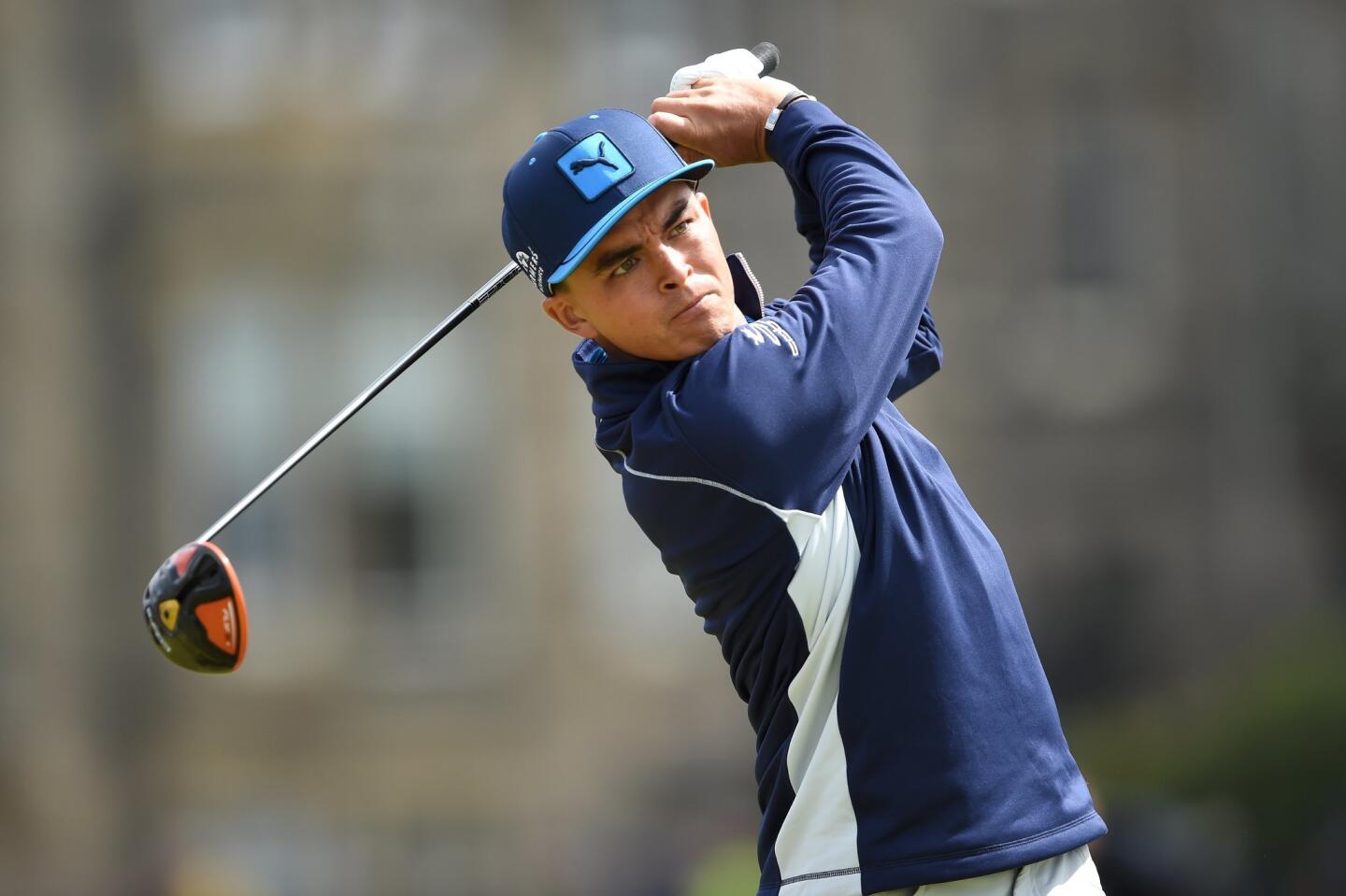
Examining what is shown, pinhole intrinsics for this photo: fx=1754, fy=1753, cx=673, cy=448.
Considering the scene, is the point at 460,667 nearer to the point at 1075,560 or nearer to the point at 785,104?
the point at 1075,560

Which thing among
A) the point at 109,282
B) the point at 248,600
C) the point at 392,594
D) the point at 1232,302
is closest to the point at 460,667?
the point at 392,594

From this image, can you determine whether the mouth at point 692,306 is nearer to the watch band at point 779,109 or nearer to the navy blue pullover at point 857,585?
the navy blue pullover at point 857,585

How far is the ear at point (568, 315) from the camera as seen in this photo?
9.14ft

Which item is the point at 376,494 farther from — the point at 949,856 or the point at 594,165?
the point at 949,856

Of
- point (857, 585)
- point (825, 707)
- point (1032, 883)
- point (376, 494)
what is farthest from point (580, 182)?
point (376, 494)

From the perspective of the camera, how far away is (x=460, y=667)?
12.8 m

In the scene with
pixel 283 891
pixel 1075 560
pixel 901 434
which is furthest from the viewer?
pixel 1075 560

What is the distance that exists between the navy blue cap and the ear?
0.16 feet

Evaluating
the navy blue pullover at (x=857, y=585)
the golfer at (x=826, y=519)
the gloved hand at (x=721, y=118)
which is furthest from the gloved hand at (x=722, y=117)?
the navy blue pullover at (x=857, y=585)

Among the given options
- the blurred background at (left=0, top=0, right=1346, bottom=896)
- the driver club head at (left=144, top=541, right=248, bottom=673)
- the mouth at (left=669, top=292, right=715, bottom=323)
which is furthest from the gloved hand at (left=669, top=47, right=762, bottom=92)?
the blurred background at (left=0, top=0, right=1346, bottom=896)

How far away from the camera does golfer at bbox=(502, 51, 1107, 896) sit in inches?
97.7

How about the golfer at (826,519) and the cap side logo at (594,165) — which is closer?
the golfer at (826,519)

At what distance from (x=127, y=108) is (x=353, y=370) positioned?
8.29 feet

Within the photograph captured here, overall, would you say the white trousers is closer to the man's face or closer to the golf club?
the man's face
